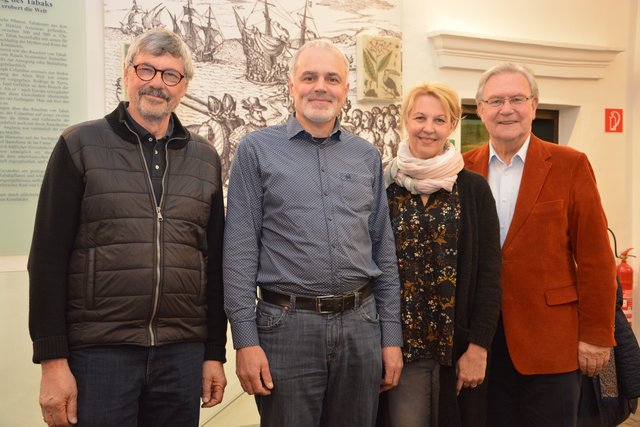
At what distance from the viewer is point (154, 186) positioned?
6.79 ft

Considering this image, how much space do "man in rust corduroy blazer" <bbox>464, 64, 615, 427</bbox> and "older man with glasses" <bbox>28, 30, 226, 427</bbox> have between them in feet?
4.06

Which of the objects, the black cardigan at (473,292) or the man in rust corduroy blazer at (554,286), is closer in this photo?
the black cardigan at (473,292)

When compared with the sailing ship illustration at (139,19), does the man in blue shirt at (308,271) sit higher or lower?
lower

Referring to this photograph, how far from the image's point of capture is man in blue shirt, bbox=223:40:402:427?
2.09 m

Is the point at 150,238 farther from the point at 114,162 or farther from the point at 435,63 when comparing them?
the point at 435,63

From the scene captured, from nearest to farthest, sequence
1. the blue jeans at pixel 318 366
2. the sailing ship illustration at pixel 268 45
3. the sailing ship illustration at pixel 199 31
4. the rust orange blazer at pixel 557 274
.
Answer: the blue jeans at pixel 318 366 → the rust orange blazer at pixel 557 274 → the sailing ship illustration at pixel 199 31 → the sailing ship illustration at pixel 268 45

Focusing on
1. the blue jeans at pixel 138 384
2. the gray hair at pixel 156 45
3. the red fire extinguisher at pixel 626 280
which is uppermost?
the gray hair at pixel 156 45

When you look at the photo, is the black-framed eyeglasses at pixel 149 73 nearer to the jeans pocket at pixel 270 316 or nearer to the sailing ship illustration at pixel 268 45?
the jeans pocket at pixel 270 316

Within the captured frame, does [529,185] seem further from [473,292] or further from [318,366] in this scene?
[318,366]

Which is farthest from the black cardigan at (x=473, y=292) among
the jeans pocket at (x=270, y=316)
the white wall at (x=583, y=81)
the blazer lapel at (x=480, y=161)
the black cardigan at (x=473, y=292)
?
the white wall at (x=583, y=81)

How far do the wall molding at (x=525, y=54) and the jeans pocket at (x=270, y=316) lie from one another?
3.49 m

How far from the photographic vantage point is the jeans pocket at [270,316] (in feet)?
6.90

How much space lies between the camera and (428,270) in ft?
7.80

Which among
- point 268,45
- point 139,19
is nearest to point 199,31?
point 139,19
